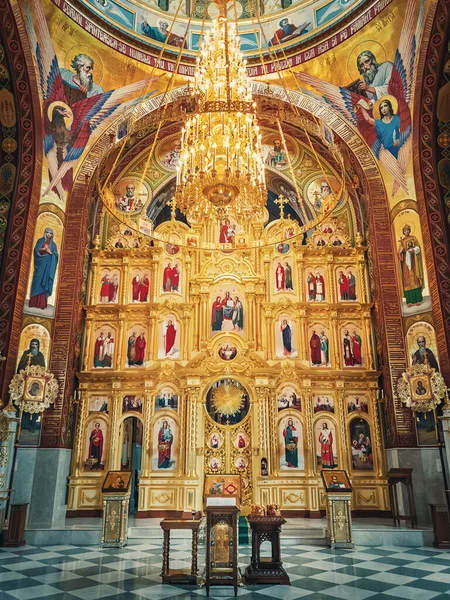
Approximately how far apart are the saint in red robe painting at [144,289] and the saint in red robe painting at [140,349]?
1058 millimetres

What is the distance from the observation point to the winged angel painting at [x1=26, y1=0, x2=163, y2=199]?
1079 centimetres

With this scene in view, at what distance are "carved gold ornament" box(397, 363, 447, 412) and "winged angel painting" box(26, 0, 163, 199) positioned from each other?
29.1 feet

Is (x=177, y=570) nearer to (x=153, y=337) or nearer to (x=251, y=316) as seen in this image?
(x=153, y=337)

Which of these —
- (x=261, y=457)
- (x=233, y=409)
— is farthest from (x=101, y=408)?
(x=261, y=457)

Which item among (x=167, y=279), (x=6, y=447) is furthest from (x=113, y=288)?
(x=6, y=447)

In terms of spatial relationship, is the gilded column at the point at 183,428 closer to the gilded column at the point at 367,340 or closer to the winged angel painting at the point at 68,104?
the gilded column at the point at 367,340

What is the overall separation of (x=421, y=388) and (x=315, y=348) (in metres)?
3.23

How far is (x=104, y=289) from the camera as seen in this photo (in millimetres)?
13547

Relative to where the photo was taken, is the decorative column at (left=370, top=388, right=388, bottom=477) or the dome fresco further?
the decorative column at (left=370, top=388, right=388, bottom=477)

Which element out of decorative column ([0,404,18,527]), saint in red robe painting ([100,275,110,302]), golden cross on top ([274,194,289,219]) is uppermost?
golden cross on top ([274,194,289,219])

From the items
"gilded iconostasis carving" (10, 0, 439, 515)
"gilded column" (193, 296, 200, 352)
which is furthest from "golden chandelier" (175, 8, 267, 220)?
"gilded column" (193, 296, 200, 352)

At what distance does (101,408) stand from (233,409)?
3.46 meters

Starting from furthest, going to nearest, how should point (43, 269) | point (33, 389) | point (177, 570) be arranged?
point (43, 269), point (33, 389), point (177, 570)

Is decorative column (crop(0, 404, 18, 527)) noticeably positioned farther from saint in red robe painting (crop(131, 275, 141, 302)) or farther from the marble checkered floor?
saint in red robe painting (crop(131, 275, 141, 302))
